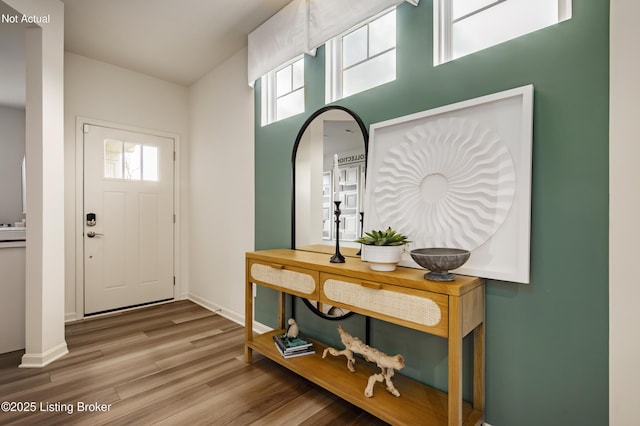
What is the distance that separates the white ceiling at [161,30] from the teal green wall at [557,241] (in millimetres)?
1902

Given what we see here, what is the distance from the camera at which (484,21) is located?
1.55m

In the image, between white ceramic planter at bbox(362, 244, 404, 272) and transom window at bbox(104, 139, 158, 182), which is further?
transom window at bbox(104, 139, 158, 182)

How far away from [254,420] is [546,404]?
4.62 feet

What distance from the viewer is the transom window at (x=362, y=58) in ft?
6.32

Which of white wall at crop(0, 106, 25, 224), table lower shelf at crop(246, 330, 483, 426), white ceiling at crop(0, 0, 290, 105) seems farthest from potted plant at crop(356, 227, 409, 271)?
white wall at crop(0, 106, 25, 224)

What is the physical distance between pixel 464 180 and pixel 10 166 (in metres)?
5.17

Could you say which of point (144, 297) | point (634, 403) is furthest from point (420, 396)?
point (144, 297)

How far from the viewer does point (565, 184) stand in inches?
51.2

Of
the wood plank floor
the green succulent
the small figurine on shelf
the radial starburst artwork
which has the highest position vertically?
the radial starburst artwork

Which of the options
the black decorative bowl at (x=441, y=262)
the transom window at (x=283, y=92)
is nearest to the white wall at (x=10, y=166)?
the transom window at (x=283, y=92)

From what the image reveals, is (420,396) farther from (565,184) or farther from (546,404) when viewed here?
(565,184)

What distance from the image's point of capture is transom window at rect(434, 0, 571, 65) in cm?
138

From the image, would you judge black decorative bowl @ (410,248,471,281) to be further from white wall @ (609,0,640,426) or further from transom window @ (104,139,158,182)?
transom window @ (104,139,158,182)

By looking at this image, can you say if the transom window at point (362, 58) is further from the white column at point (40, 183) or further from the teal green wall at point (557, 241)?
the white column at point (40, 183)
